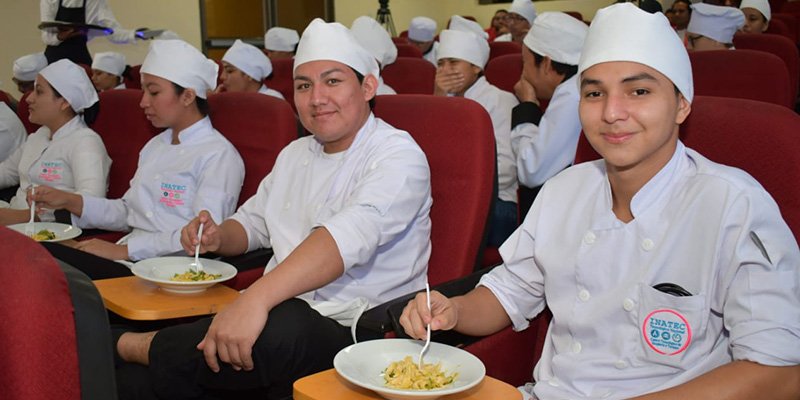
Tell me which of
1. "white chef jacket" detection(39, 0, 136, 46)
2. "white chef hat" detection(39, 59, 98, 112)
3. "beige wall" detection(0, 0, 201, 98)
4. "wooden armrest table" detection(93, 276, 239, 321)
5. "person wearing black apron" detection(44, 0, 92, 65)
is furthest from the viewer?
"beige wall" detection(0, 0, 201, 98)

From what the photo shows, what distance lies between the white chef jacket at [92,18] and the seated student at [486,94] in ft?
10.0

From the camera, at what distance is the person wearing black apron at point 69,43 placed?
5535mm

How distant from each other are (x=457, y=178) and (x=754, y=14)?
4.61 metres

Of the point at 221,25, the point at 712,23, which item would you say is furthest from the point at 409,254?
the point at 221,25

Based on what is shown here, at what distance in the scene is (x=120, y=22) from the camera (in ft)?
25.0

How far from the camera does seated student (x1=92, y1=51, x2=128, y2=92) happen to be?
18.0 ft

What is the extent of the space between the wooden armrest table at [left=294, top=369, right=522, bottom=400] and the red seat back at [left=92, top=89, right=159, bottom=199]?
6.45 ft

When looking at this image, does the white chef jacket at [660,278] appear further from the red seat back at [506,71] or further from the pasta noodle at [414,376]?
the red seat back at [506,71]

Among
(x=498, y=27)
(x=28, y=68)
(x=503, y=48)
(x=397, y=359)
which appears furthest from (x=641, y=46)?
(x=498, y=27)

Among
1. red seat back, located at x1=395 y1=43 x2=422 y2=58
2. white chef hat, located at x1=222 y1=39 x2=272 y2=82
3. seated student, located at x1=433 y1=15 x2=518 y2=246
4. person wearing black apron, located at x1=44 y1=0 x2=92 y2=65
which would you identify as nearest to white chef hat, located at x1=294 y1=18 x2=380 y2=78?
seated student, located at x1=433 y1=15 x2=518 y2=246

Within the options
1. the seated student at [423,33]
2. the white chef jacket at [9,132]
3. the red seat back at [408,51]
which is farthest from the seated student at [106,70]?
the seated student at [423,33]

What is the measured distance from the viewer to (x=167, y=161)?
271 cm

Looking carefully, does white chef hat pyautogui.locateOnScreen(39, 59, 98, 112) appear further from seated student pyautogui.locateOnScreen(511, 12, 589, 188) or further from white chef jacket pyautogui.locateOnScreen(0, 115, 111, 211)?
seated student pyautogui.locateOnScreen(511, 12, 589, 188)

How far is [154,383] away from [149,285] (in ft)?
1.06
